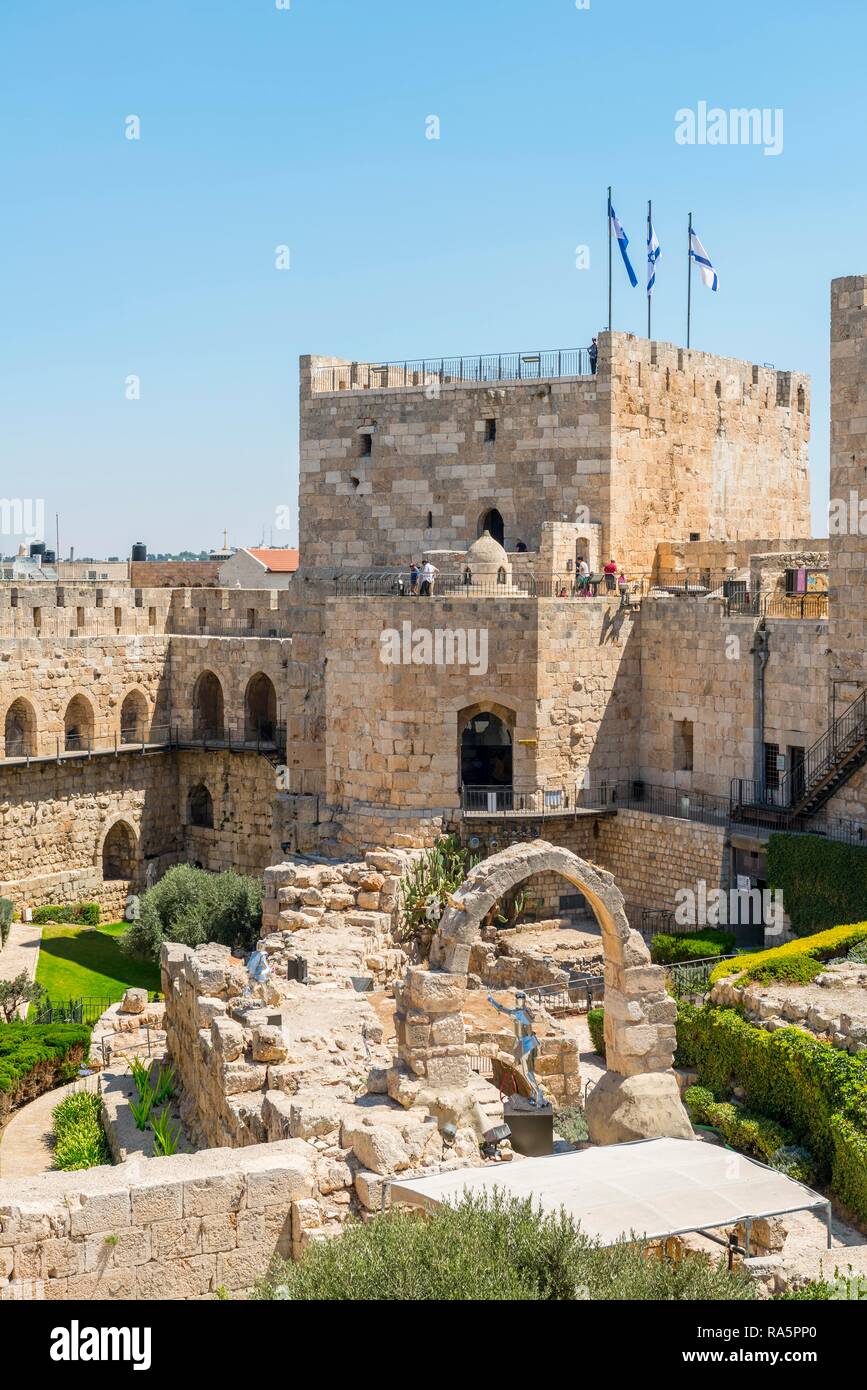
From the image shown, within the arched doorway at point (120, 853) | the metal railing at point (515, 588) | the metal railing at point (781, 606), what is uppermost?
the metal railing at point (515, 588)

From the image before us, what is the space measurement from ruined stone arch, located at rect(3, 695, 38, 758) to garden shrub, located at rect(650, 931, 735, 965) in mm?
13714

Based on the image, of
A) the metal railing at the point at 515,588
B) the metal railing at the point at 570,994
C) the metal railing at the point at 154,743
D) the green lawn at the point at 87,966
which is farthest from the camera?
the metal railing at the point at 154,743

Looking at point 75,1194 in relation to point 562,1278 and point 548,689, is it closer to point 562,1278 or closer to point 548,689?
point 562,1278

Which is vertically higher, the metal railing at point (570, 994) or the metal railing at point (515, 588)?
the metal railing at point (515, 588)

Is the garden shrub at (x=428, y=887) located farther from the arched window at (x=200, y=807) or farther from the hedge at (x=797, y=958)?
the arched window at (x=200, y=807)

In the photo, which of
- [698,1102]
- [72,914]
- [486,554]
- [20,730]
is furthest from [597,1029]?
[20,730]

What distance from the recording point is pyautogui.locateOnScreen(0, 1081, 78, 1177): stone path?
55.4 feet

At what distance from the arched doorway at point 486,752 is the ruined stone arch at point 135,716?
8.23 m

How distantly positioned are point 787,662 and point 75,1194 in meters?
16.2

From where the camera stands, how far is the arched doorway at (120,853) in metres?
Result: 32.9

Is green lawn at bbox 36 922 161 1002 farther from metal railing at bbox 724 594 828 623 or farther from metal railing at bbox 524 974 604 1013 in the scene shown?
metal railing at bbox 724 594 828 623

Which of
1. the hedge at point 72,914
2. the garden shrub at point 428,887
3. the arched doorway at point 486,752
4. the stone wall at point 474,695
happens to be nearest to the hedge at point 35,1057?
the garden shrub at point 428,887

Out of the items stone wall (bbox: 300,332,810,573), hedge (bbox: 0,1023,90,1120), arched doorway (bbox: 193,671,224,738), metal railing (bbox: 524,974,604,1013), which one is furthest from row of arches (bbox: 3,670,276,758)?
metal railing (bbox: 524,974,604,1013)

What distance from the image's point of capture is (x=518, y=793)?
25.6 m
